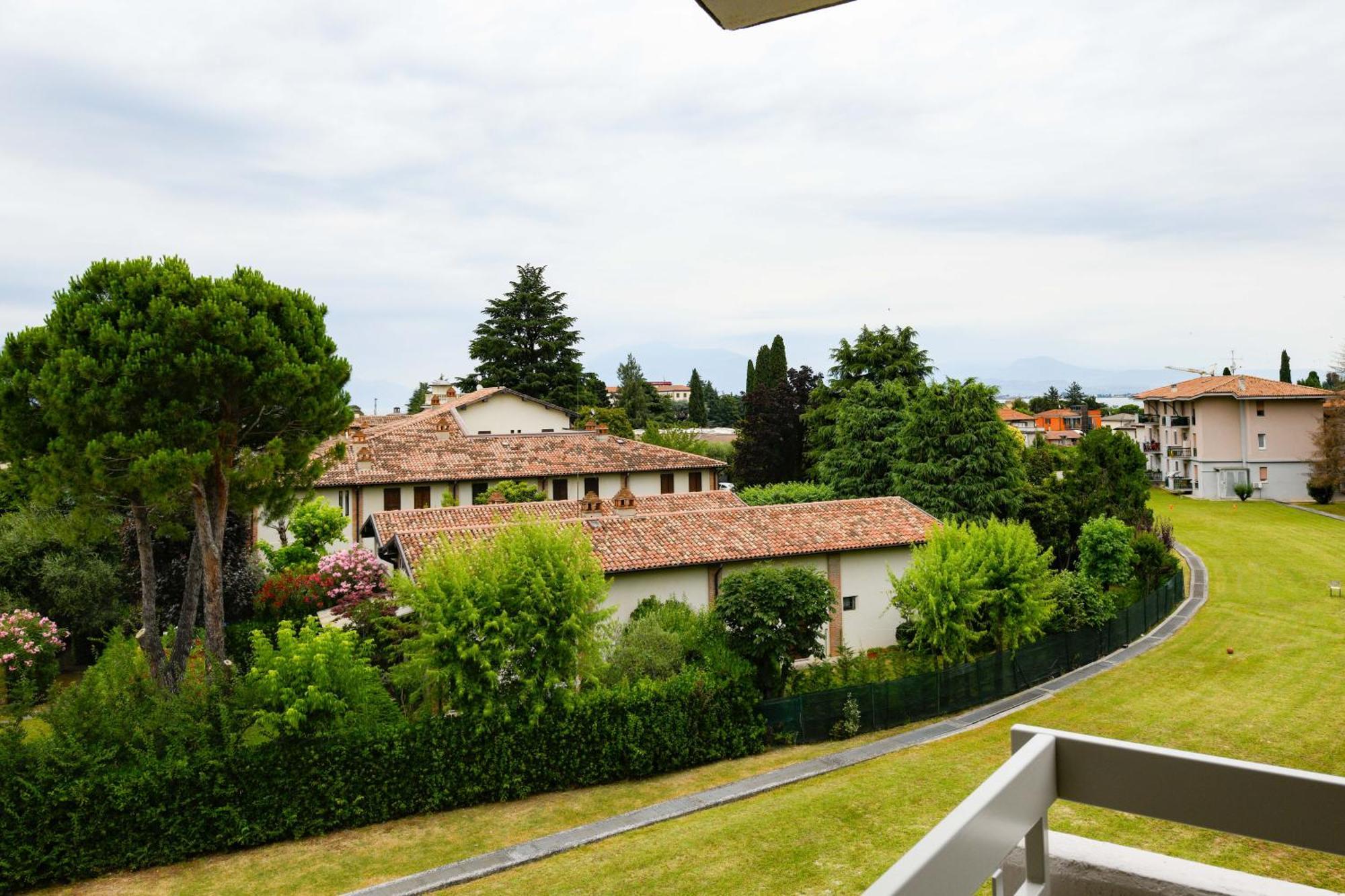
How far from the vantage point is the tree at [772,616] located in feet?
56.4

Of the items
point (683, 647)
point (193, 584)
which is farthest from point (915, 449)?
point (193, 584)

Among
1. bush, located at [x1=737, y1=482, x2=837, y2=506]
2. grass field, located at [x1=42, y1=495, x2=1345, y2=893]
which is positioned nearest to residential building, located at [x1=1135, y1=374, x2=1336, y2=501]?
bush, located at [x1=737, y1=482, x2=837, y2=506]

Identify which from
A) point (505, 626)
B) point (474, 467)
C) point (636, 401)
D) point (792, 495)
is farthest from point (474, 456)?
point (636, 401)

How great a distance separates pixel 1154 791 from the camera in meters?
2.35

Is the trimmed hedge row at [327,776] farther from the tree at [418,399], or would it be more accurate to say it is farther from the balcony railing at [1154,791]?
the tree at [418,399]

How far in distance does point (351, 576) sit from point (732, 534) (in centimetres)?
1050

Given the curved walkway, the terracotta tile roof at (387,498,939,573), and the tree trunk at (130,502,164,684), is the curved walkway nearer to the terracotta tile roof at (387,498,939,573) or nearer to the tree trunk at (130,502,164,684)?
the terracotta tile roof at (387,498,939,573)

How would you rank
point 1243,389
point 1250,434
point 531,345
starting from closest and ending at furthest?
point 1250,434 → point 1243,389 → point 531,345

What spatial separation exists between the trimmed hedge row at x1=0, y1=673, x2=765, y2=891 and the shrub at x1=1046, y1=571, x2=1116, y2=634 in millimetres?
9786

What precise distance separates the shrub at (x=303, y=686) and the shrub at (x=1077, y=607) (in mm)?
16689

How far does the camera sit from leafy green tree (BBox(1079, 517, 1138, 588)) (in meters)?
27.5

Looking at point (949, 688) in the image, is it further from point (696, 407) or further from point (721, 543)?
point (696, 407)

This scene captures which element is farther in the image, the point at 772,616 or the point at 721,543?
the point at 721,543

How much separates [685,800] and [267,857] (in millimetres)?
6591
